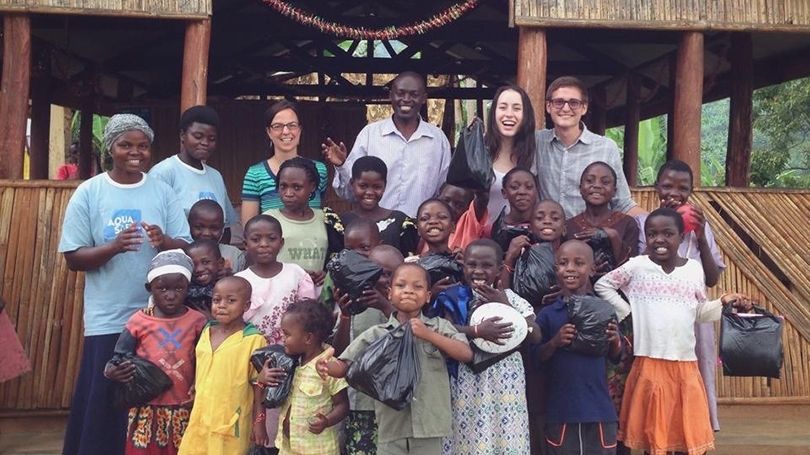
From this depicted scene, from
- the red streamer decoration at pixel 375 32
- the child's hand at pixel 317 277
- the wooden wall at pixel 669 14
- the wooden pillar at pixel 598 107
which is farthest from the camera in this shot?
the wooden pillar at pixel 598 107

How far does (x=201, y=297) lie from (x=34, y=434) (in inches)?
92.6

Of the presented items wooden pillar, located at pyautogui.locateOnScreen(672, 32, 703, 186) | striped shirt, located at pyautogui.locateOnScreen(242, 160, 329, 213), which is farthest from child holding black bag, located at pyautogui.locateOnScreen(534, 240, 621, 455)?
wooden pillar, located at pyautogui.locateOnScreen(672, 32, 703, 186)

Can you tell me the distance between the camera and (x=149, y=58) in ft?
34.9

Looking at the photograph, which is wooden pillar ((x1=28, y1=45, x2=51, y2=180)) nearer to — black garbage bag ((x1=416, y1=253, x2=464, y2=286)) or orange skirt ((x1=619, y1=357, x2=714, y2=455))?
black garbage bag ((x1=416, y1=253, x2=464, y2=286))

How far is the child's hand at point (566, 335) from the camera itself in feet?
13.3

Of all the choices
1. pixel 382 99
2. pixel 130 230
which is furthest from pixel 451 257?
pixel 382 99

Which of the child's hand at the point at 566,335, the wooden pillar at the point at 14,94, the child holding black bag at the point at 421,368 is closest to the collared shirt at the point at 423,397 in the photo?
the child holding black bag at the point at 421,368

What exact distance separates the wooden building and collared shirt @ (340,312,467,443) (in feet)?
9.56

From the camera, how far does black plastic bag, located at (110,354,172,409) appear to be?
13.3ft

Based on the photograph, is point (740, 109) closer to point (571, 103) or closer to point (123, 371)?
point (571, 103)

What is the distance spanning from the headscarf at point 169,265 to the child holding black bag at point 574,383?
1.69 m

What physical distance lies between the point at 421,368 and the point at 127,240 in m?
1.52

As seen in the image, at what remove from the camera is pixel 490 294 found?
393 cm

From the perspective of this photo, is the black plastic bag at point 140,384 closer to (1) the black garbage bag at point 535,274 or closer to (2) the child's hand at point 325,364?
(2) the child's hand at point 325,364
